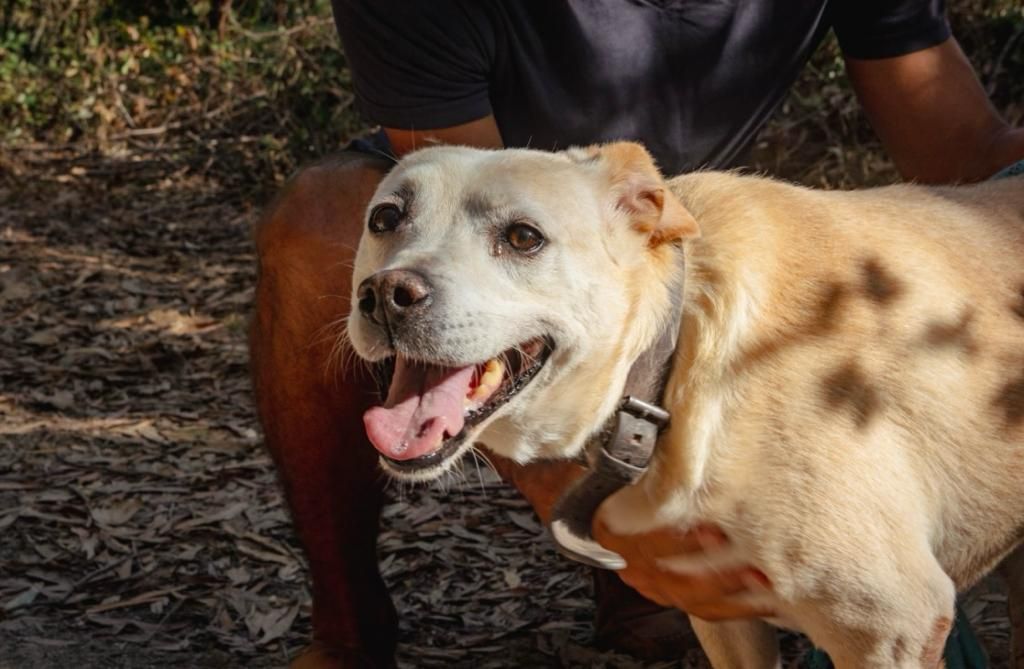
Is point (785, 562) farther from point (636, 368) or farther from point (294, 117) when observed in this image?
point (294, 117)

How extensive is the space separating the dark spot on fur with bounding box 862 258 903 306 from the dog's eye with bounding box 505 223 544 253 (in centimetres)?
65

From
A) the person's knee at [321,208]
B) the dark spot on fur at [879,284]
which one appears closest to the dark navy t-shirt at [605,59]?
the person's knee at [321,208]

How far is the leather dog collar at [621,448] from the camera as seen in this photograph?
246 cm

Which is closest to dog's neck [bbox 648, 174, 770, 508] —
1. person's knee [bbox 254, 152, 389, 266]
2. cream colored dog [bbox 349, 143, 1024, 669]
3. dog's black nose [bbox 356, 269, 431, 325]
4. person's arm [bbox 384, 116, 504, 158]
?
cream colored dog [bbox 349, 143, 1024, 669]

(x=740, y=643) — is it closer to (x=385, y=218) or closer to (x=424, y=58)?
(x=385, y=218)

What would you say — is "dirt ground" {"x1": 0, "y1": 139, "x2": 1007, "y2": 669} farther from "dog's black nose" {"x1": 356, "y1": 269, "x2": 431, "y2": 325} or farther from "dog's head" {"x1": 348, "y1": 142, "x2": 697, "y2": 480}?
"dog's black nose" {"x1": 356, "y1": 269, "x2": 431, "y2": 325}

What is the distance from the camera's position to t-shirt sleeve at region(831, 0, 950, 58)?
352 centimetres

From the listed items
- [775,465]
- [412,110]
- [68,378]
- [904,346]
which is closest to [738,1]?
[412,110]

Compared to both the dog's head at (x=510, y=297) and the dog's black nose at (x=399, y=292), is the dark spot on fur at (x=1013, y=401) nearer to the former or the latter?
the dog's head at (x=510, y=297)

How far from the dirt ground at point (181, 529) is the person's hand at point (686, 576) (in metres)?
0.84

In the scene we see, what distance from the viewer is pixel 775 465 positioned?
241 centimetres

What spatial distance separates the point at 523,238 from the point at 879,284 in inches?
27.8

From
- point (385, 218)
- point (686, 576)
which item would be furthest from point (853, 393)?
point (385, 218)

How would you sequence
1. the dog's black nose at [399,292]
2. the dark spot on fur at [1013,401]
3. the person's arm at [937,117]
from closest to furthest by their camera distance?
the dog's black nose at [399,292] → the dark spot on fur at [1013,401] → the person's arm at [937,117]
